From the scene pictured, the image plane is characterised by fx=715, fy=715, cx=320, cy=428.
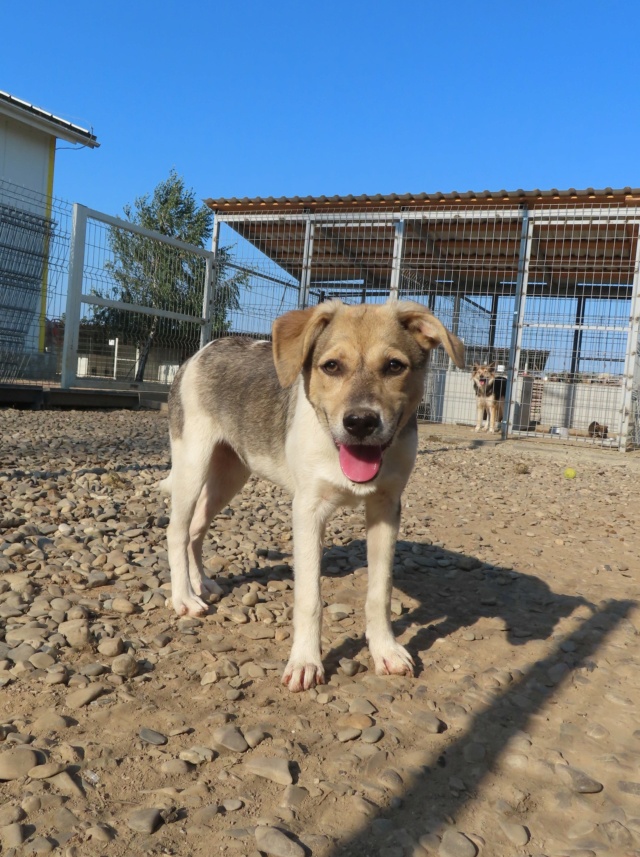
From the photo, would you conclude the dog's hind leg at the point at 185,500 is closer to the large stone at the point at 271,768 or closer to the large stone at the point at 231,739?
the large stone at the point at 231,739

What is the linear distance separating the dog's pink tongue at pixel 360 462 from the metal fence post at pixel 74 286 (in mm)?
10217

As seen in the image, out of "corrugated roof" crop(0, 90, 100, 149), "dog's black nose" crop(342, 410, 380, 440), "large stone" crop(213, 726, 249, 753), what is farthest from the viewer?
"corrugated roof" crop(0, 90, 100, 149)

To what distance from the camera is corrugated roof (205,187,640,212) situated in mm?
12469

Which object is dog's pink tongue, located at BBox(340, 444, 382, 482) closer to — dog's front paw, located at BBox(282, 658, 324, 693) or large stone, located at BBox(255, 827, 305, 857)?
dog's front paw, located at BBox(282, 658, 324, 693)

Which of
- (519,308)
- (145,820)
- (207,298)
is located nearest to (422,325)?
(145,820)

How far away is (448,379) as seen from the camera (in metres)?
17.0

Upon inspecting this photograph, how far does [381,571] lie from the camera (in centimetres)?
312

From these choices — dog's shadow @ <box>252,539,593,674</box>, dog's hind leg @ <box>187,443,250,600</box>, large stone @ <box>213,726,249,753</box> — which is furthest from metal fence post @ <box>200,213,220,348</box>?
large stone @ <box>213,726,249,753</box>

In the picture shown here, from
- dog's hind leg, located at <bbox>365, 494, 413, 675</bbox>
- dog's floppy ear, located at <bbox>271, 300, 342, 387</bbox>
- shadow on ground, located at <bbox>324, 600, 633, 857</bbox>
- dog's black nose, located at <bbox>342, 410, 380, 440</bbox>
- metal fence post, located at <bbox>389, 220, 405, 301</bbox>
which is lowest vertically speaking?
shadow on ground, located at <bbox>324, 600, 633, 857</bbox>

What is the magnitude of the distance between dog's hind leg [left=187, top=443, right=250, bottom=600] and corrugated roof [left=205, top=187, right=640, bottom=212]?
10577mm

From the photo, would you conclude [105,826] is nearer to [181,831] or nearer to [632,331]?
[181,831]

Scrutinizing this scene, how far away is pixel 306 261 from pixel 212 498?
35.4 ft

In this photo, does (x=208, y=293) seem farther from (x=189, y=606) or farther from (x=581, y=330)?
(x=189, y=606)

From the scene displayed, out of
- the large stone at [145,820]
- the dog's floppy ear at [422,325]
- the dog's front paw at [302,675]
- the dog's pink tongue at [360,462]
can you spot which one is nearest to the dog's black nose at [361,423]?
the dog's pink tongue at [360,462]
